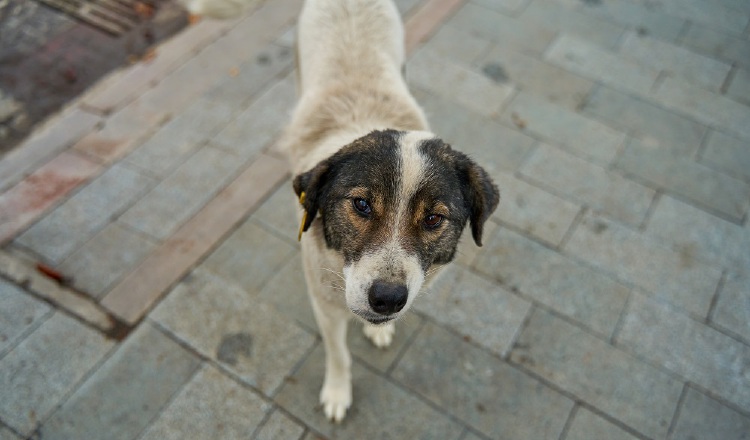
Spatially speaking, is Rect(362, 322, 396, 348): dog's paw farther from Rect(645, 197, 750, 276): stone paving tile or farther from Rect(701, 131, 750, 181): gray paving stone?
Rect(701, 131, 750, 181): gray paving stone

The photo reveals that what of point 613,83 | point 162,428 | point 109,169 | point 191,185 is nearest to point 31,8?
point 109,169

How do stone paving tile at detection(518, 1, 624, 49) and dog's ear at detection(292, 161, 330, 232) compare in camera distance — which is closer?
dog's ear at detection(292, 161, 330, 232)

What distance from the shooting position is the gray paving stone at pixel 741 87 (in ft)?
19.1

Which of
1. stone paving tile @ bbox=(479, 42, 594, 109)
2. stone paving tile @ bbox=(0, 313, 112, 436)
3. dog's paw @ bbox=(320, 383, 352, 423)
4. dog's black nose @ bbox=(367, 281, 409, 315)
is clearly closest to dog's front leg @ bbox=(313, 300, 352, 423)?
dog's paw @ bbox=(320, 383, 352, 423)

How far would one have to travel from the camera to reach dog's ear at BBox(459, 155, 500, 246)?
109 inches

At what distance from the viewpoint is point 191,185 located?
15.7 feet

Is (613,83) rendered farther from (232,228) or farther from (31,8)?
(31,8)

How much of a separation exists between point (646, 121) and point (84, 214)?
18.8 ft

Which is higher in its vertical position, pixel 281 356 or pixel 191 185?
pixel 191 185

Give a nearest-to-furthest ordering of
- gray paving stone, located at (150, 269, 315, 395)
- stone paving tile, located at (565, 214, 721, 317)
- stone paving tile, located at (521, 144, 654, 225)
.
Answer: gray paving stone, located at (150, 269, 315, 395), stone paving tile, located at (565, 214, 721, 317), stone paving tile, located at (521, 144, 654, 225)

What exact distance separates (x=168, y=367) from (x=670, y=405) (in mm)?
3635

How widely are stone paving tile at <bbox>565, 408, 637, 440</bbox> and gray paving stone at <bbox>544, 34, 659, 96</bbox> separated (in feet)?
12.8

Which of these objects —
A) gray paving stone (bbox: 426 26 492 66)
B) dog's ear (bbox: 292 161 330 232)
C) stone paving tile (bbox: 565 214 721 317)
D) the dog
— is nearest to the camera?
the dog

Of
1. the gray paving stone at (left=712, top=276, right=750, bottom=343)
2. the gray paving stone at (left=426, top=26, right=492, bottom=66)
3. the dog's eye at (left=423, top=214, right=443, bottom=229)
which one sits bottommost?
the gray paving stone at (left=712, top=276, right=750, bottom=343)
